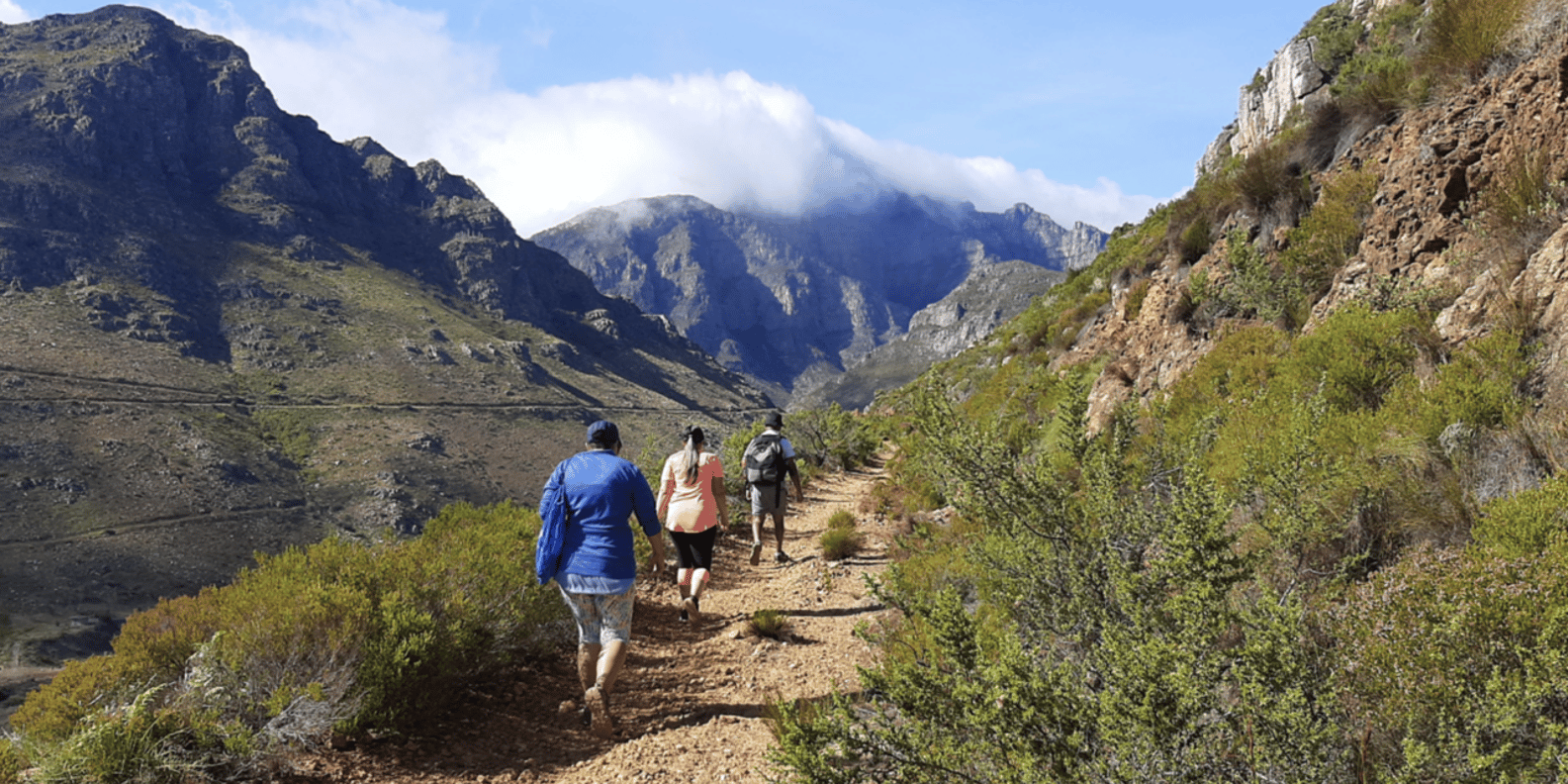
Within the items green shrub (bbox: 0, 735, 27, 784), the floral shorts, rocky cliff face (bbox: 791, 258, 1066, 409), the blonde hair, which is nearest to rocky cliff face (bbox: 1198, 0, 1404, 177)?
the blonde hair

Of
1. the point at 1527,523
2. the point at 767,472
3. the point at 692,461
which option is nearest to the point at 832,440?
the point at 767,472

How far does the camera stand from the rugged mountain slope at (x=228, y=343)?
65.1m

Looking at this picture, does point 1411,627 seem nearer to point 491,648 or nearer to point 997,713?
point 997,713

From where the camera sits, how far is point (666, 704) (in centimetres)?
Result: 504

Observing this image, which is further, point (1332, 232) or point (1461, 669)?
point (1332, 232)

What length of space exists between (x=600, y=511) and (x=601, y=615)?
24.5 inches

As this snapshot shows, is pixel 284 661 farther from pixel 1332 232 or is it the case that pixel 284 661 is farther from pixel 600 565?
pixel 1332 232

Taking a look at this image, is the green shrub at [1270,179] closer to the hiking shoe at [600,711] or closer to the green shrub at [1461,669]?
the green shrub at [1461,669]

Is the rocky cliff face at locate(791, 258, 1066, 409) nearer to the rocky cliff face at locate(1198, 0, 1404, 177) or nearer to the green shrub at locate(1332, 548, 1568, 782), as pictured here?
the rocky cliff face at locate(1198, 0, 1404, 177)

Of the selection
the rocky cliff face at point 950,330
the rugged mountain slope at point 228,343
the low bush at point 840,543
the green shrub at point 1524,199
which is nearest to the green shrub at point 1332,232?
the green shrub at point 1524,199

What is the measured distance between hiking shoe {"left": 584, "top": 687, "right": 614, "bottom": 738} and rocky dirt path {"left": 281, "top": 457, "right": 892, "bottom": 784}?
0.09 meters

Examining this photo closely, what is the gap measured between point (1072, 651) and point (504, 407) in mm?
99494

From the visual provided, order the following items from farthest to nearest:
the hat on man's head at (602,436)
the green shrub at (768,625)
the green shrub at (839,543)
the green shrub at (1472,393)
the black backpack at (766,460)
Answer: the green shrub at (839,543) < the black backpack at (766,460) < the green shrub at (768,625) < the hat on man's head at (602,436) < the green shrub at (1472,393)

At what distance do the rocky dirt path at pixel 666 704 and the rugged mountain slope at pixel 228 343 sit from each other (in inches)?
956
